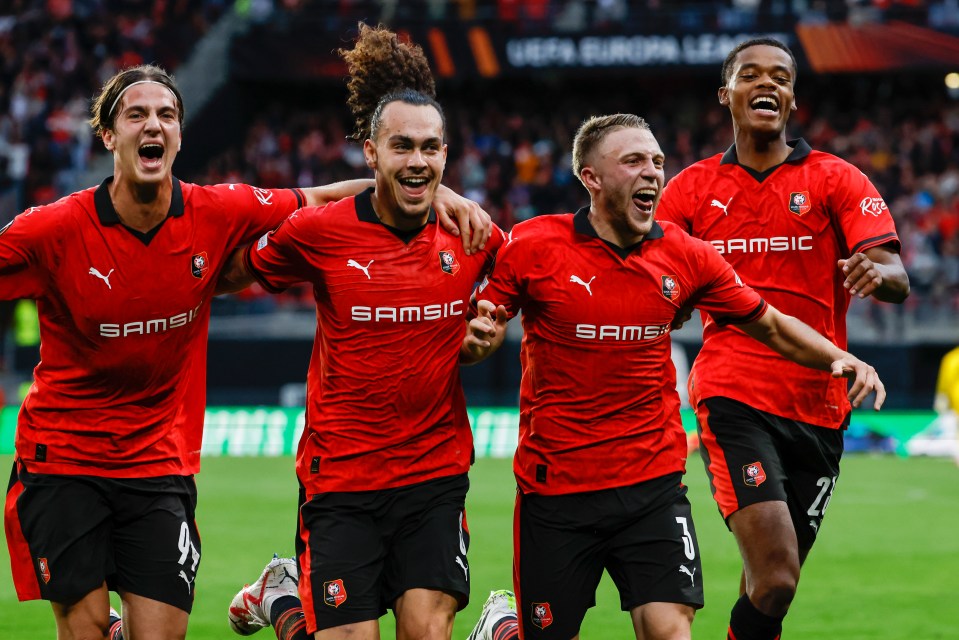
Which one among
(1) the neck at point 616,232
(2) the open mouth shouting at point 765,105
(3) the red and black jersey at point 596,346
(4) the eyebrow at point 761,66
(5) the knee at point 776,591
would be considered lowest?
(5) the knee at point 776,591

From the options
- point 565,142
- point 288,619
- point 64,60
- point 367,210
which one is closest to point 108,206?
point 367,210

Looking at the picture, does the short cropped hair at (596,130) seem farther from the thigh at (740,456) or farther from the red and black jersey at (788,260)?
the thigh at (740,456)

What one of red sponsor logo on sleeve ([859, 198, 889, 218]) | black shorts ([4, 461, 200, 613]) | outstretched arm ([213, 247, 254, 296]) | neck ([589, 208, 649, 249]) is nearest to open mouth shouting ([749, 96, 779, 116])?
red sponsor logo on sleeve ([859, 198, 889, 218])

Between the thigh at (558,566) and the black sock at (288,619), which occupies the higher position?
the thigh at (558,566)

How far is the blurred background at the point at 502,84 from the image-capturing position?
84.1ft

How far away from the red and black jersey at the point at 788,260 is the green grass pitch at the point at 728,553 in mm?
2364

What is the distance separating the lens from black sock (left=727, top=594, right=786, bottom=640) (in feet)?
19.9

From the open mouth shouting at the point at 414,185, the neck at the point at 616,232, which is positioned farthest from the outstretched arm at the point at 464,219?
the neck at the point at 616,232

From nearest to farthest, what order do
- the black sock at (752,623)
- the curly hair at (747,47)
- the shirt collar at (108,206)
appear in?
1. the shirt collar at (108,206)
2. the black sock at (752,623)
3. the curly hair at (747,47)

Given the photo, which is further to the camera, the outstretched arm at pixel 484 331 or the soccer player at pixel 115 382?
the soccer player at pixel 115 382

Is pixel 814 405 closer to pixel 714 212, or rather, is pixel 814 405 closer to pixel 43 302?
pixel 714 212

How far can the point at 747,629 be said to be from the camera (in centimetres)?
611

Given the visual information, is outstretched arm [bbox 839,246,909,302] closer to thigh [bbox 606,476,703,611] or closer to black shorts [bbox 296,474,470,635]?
thigh [bbox 606,476,703,611]

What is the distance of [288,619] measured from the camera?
6.37 meters
